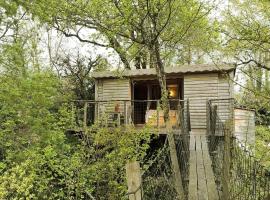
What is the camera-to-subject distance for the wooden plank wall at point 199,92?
1274cm

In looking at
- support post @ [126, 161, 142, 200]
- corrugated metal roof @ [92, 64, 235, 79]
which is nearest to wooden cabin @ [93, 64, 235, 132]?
corrugated metal roof @ [92, 64, 235, 79]

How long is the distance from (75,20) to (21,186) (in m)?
5.99

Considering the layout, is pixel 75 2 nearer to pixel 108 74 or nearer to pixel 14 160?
pixel 108 74

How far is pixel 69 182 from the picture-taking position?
7.57 meters

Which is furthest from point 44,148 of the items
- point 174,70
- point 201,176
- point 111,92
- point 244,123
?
point 244,123

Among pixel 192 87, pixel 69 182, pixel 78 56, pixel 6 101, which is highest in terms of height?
pixel 78 56

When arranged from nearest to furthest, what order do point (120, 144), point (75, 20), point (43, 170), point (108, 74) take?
point (120, 144), point (43, 170), point (75, 20), point (108, 74)

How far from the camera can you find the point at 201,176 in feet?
20.1

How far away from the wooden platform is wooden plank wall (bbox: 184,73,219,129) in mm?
4379

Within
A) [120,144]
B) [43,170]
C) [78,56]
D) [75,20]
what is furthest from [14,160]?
[78,56]

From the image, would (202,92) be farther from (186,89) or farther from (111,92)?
(111,92)

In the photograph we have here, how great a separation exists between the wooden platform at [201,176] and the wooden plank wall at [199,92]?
438cm

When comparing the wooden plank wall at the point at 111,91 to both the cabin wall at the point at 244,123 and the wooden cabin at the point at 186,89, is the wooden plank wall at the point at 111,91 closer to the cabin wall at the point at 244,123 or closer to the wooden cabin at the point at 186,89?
the wooden cabin at the point at 186,89

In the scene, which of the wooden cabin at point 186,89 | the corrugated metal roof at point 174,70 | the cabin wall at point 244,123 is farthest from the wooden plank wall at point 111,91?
the cabin wall at point 244,123
